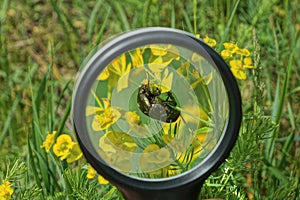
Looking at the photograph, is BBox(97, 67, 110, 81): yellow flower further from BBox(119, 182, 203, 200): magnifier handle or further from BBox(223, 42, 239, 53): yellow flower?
BBox(223, 42, 239, 53): yellow flower

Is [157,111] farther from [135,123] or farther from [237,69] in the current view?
[237,69]

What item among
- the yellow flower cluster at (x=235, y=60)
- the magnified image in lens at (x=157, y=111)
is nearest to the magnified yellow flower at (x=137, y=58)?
the magnified image in lens at (x=157, y=111)

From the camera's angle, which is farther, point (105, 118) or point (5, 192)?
point (5, 192)

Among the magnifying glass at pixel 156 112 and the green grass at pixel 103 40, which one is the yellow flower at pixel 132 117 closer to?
the magnifying glass at pixel 156 112

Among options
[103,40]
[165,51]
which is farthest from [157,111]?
[103,40]

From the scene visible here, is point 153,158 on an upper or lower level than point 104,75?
lower

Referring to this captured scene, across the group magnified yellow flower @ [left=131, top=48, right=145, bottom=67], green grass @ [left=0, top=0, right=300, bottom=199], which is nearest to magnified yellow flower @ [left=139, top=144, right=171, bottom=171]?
magnified yellow flower @ [left=131, top=48, right=145, bottom=67]
